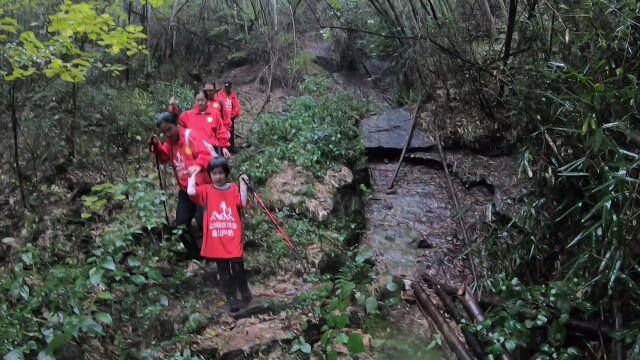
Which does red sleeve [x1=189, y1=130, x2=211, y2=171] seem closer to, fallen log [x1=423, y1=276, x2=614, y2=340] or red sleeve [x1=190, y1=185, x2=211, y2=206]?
red sleeve [x1=190, y1=185, x2=211, y2=206]

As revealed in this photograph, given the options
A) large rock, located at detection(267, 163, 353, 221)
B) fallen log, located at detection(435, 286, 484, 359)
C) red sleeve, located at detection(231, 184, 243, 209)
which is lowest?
fallen log, located at detection(435, 286, 484, 359)

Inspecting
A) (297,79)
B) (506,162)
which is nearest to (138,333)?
(506,162)

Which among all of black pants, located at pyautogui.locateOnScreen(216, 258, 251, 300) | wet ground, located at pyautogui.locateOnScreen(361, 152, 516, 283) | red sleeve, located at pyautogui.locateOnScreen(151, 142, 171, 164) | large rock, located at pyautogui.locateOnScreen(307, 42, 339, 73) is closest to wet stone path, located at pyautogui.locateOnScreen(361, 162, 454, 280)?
wet ground, located at pyautogui.locateOnScreen(361, 152, 516, 283)

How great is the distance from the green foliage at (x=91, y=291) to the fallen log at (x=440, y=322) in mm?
2484

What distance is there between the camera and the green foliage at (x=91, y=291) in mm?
3240

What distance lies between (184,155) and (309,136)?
3.59 meters

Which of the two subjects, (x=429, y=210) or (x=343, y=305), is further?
(x=429, y=210)

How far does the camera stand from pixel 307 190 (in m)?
6.84

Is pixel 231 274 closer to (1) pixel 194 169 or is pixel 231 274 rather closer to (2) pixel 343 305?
(1) pixel 194 169

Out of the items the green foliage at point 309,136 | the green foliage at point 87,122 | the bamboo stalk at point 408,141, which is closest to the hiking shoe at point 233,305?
the green foliage at point 309,136

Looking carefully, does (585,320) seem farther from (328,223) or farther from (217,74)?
(217,74)

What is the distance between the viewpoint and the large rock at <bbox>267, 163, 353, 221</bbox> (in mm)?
6625

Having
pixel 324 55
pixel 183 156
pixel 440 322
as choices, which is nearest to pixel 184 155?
pixel 183 156

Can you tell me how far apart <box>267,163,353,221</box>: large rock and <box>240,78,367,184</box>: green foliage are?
0.17 meters
